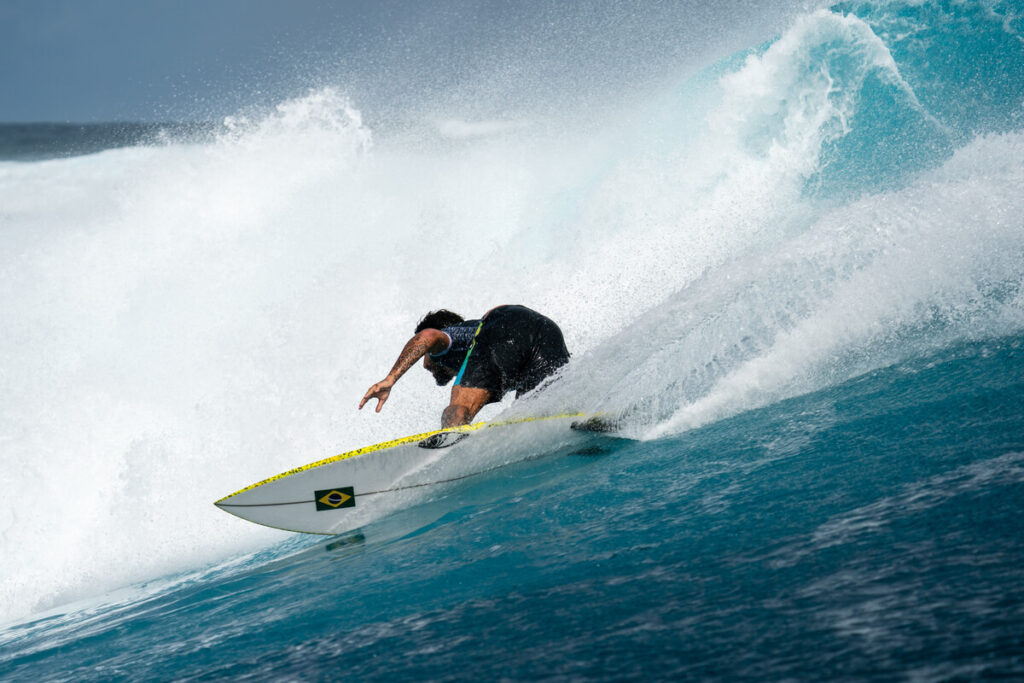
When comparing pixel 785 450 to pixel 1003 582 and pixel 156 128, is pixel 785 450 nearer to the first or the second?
pixel 1003 582

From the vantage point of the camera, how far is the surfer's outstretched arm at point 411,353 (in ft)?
16.0

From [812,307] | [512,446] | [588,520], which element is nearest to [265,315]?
[512,446]

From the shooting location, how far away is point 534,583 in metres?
2.58

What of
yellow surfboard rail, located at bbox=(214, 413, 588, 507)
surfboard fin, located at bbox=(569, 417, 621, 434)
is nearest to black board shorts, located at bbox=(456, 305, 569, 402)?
yellow surfboard rail, located at bbox=(214, 413, 588, 507)

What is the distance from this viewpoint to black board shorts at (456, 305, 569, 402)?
5.62 m

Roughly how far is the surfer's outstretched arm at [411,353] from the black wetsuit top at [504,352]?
0.12 metres

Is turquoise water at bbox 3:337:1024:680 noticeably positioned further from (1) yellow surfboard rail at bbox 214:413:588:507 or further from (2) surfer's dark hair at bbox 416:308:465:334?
(2) surfer's dark hair at bbox 416:308:465:334

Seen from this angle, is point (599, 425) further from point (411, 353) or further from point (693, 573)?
point (693, 573)

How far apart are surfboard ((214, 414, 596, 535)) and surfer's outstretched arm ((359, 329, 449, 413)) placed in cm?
34

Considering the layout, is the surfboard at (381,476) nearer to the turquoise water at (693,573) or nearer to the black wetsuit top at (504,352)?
the turquoise water at (693,573)

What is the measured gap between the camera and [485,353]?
5652mm

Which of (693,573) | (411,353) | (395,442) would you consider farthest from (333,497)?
(693,573)

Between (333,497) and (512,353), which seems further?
(512,353)

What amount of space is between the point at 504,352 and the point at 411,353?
774 millimetres
